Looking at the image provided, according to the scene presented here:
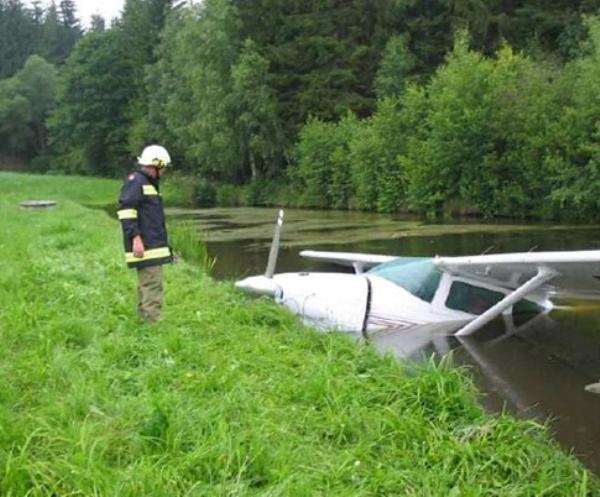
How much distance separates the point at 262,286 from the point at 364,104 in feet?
117

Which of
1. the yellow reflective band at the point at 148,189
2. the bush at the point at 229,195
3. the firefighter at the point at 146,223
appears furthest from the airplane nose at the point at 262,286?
the bush at the point at 229,195

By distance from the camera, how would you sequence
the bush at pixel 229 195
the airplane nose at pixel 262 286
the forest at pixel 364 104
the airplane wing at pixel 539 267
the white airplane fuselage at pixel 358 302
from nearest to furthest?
the airplane wing at pixel 539 267 < the white airplane fuselage at pixel 358 302 < the airplane nose at pixel 262 286 < the forest at pixel 364 104 < the bush at pixel 229 195

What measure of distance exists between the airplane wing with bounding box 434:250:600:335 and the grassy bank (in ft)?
8.47

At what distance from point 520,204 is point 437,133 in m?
4.66

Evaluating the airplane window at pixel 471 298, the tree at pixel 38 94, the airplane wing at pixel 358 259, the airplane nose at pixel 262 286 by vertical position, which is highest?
the tree at pixel 38 94

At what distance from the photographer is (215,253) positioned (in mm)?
18578

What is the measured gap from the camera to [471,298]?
9836 millimetres

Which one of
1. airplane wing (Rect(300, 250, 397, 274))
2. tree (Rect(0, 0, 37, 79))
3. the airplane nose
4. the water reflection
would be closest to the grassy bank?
the water reflection

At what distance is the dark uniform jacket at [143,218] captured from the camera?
22.0 feet

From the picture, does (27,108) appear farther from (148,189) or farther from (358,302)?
(148,189)

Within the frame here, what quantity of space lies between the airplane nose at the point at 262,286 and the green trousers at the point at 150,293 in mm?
2240

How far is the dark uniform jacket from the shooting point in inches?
265

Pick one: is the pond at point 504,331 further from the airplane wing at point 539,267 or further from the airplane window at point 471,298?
the airplane wing at point 539,267

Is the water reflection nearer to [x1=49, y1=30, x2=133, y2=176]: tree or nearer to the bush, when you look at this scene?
the bush
